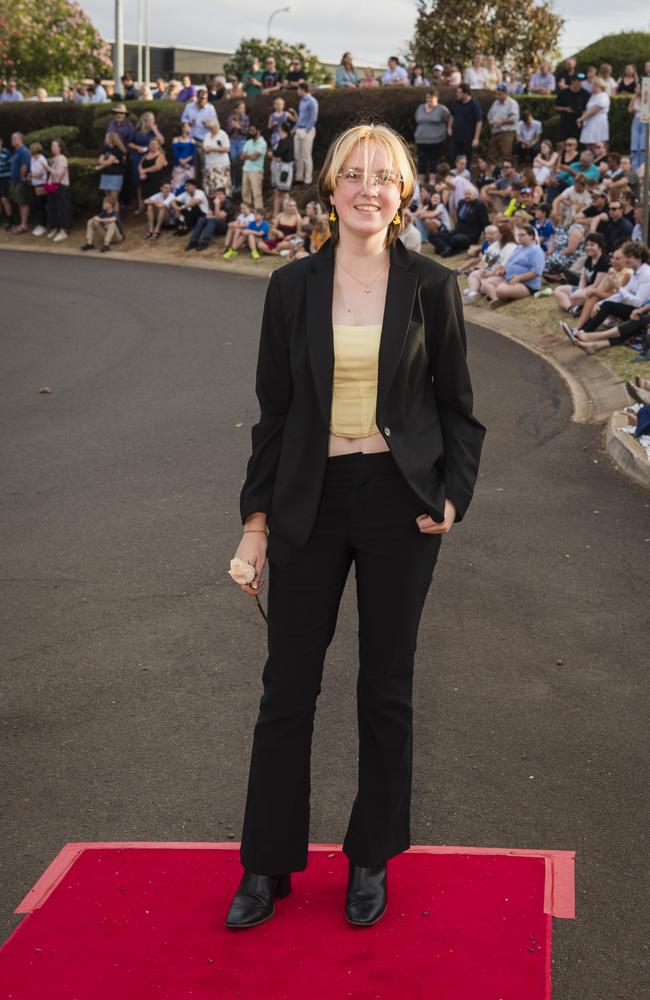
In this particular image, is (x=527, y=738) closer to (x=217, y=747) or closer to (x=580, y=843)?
(x=580, y=843)

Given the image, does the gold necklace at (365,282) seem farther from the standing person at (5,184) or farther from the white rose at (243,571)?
the standing person at (5,184)

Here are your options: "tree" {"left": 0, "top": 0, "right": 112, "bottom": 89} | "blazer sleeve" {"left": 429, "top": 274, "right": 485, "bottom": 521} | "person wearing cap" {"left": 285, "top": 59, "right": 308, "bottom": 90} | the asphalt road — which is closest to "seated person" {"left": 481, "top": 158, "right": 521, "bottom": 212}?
"person wearing cap" {"left": 285, "top": 59, "right": 308, "bottom": 90}

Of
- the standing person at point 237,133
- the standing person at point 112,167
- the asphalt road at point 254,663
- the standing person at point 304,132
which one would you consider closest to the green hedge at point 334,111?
the standing person at point 304,132

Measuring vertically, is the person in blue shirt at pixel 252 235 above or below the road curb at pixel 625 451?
above

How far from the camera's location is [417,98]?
28422mm

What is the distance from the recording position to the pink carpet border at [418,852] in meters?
3.79

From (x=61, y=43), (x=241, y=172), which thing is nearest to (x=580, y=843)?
(x=241, y=172)

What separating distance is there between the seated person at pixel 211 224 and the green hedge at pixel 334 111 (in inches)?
117

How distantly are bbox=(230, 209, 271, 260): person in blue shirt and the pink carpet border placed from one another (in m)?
20.7

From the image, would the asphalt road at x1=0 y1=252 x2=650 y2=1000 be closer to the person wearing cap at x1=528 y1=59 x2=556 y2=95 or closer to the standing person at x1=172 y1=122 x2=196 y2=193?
the standing person at x1=172 y1=122 x2=196 y2=193

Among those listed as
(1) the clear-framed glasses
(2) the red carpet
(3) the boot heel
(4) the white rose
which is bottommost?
(2) the red carpet

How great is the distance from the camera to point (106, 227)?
26.8m

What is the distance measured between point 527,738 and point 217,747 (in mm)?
1241

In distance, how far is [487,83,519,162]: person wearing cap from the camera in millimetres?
25609
